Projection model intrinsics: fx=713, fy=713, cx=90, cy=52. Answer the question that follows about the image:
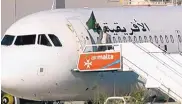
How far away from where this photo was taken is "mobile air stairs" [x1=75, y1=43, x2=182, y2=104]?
1820 centimetres

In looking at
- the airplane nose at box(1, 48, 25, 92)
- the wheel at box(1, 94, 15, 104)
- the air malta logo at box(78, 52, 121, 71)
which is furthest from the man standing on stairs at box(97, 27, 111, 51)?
the wheel at box(1, 94, 15, 104)

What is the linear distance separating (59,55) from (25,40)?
1.13 m

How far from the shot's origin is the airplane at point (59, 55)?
19312 mm

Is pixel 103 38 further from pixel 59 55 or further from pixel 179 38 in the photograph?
pixel 179 38

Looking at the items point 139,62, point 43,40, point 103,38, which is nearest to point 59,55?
point 43,40

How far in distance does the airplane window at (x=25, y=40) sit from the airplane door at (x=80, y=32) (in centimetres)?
122

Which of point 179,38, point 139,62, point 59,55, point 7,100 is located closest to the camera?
point 139,62

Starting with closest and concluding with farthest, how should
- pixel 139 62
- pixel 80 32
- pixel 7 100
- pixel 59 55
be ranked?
1. pixel 139 62
2. pixel 59 55
3. pixel 80 32
4. pixel 7 100

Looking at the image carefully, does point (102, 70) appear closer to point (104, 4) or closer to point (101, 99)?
point (101, 99)

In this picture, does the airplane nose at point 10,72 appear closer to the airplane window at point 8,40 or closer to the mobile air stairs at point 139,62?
the airplane window at point 8,40

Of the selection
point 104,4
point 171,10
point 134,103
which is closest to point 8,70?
point 134,103

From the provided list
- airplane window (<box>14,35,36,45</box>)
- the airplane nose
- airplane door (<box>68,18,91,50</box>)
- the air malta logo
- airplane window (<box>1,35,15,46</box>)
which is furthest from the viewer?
airplane window (<box>1,35,15,46</box>)

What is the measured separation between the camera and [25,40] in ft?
65.6

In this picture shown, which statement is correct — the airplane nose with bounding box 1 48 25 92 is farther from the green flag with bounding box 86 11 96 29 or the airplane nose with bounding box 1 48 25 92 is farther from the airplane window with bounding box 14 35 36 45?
the green flag with bounding box 86 11 96 29
